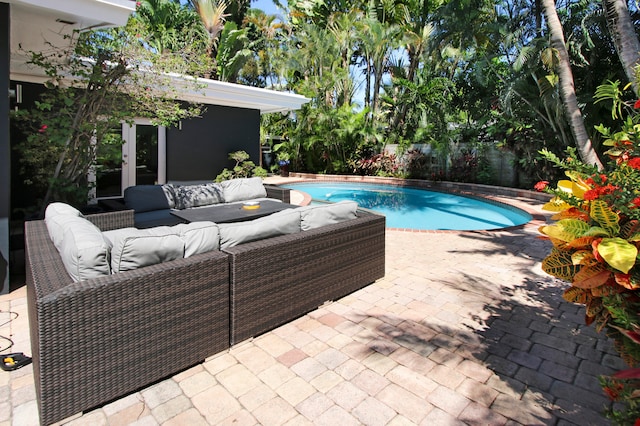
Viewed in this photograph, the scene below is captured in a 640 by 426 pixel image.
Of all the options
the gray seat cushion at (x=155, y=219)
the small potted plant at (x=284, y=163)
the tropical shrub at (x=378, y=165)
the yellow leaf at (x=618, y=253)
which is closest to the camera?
the yellow leaf at (x=618, y=253)

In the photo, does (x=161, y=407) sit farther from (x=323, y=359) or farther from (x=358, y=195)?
(x=358, y=195)

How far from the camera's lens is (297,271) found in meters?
3.63

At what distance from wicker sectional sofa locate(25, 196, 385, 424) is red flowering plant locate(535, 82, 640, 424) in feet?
6.92

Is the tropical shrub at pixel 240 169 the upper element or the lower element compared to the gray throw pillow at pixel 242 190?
upper

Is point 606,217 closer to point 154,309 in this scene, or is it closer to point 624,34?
point 154,309

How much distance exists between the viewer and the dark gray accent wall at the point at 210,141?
1127 centimetres

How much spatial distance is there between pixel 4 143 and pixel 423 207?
11449 mm

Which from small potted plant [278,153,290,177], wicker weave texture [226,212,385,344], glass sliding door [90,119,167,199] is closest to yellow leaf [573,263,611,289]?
wicker weave texture [226,212,385,344]

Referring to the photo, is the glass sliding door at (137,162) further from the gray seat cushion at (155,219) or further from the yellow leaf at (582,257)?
the yellow leaf at (582,257)

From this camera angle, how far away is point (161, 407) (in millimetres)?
2479

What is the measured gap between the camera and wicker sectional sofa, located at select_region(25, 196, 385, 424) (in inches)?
90.3

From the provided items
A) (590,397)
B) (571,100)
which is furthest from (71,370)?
(571,100)

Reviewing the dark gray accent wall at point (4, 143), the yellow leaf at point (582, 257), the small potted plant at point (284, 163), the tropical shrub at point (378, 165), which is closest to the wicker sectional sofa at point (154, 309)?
the dark gray accent wall at point (4, 143)

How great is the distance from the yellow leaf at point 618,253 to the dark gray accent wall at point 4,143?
5.49 metres
